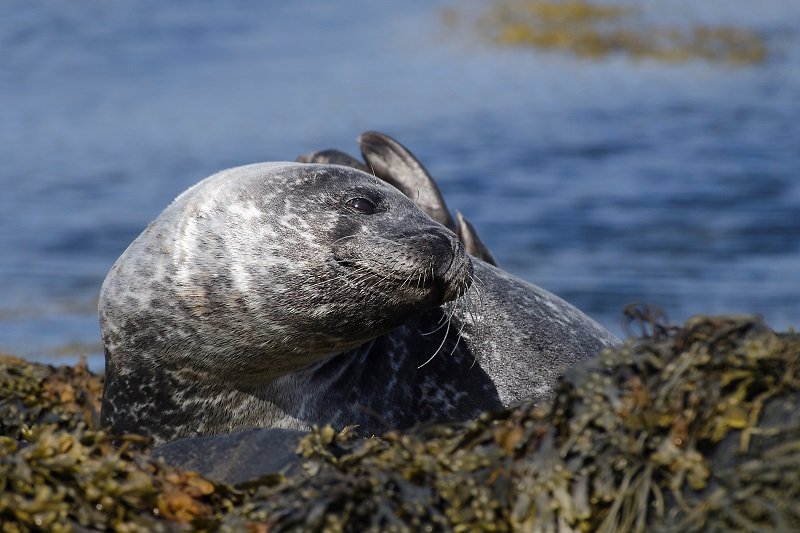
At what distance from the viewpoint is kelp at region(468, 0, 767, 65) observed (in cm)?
2142

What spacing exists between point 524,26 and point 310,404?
18655mm

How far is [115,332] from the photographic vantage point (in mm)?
4980

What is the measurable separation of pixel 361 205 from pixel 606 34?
18120mm

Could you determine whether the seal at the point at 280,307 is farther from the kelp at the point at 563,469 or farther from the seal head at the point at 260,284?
the kelp at the point at 563,469

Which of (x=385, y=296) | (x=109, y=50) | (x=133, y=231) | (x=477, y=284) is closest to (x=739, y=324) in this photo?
(x=385, y=296)

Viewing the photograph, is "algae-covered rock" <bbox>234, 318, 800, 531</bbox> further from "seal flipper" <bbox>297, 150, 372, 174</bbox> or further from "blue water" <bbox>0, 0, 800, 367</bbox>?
"blue water" <bbox>0, 0, 800, 367</bbox>

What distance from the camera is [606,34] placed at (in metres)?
22.3

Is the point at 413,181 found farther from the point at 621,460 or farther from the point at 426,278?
the point at 621,460

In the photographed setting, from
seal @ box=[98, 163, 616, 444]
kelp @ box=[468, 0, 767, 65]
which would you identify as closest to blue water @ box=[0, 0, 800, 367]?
kelp @ box=[468, 0, 767, 65]

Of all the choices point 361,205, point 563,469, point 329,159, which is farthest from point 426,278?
point 329,159

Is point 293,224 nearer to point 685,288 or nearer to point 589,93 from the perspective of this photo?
point 685,288

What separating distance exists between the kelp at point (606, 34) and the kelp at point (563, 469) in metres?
18.2

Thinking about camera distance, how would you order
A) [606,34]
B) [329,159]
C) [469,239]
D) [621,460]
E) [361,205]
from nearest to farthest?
1. [621,460]
2. [361,205]
3. [329,159]
4. [469,239]
5. [606,34]

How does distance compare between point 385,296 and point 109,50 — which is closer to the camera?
point 385,296
